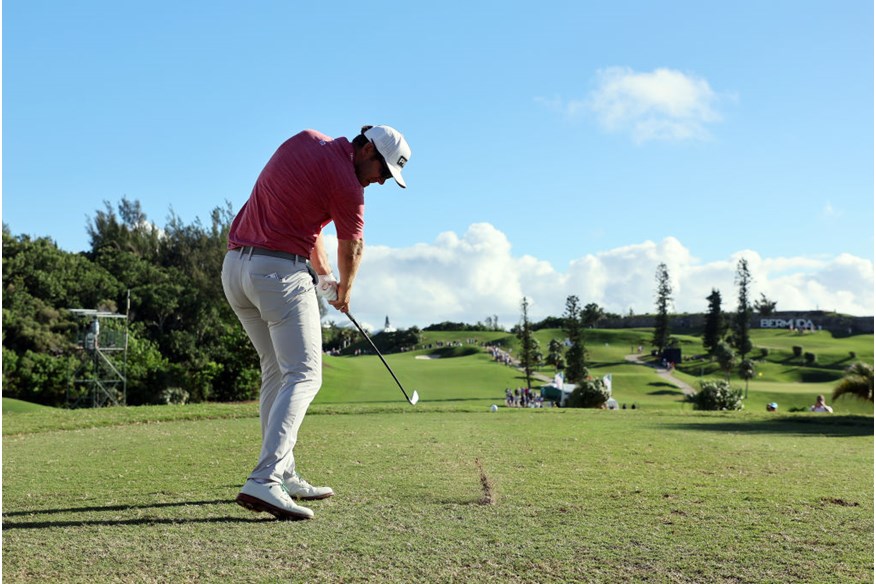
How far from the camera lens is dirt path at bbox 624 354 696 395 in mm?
57812

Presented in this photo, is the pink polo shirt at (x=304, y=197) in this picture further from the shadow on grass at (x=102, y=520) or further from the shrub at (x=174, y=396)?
the shrub at (x=174, y=396)

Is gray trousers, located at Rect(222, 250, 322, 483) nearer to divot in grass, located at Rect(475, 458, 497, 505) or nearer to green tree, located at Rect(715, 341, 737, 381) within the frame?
divot in grass, located at Rect(475, 458, 497, 505)

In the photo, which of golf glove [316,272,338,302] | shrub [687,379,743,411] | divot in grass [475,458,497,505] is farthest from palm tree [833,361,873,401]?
golf glove [316,272,338,302]

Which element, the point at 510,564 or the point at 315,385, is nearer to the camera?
the point at 510,564

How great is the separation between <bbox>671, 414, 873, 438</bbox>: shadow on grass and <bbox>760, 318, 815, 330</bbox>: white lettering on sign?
109m

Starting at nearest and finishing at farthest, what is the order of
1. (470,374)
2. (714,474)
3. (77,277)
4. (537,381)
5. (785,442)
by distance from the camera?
1. (714,474)
2. (785,442)
3. (77,277)
4. (470,374)
5. (537,381)

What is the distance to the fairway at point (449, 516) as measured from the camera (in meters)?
2.88

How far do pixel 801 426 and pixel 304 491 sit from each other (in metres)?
10.2

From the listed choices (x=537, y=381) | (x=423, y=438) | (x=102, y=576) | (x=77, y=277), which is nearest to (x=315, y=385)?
(x=102, y=576)

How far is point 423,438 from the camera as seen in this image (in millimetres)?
7570

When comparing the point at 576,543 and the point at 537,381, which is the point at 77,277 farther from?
the point at 576,543

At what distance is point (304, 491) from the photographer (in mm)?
4281

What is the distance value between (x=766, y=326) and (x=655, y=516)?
402 ft

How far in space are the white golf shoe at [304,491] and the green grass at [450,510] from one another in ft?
0.43
